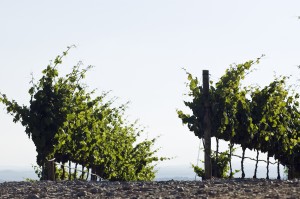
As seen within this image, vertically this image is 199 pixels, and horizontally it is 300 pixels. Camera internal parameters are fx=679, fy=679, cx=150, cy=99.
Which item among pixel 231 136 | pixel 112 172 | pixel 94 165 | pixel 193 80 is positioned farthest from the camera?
pixel 112 172

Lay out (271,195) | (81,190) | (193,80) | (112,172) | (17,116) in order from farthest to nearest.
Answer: (112,172), (193,80), (17,116), (81,190), (271,195)

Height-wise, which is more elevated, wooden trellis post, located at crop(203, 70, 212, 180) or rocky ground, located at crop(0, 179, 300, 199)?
wooden trellis post, located at crop(203, 70, 212, 180)

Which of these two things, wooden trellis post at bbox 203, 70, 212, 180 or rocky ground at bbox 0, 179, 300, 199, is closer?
rocky ground at bbox 0, 179, 300, 199

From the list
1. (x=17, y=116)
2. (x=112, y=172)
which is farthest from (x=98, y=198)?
(x=112, y=172)

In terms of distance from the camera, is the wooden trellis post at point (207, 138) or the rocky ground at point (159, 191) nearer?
the rocky ground at point (159, 191)

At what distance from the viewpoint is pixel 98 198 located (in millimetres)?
20000

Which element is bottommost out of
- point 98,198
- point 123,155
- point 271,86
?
Result: point 98,198

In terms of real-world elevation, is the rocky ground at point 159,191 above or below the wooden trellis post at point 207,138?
below

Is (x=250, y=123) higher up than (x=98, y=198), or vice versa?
(x=250, y=123)

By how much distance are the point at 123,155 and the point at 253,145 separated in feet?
46.4

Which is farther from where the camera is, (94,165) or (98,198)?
(94,165)

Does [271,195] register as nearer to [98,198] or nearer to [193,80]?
[98,198]

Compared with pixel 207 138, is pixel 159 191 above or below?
below

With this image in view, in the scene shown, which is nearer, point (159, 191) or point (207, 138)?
point (159, 191)
